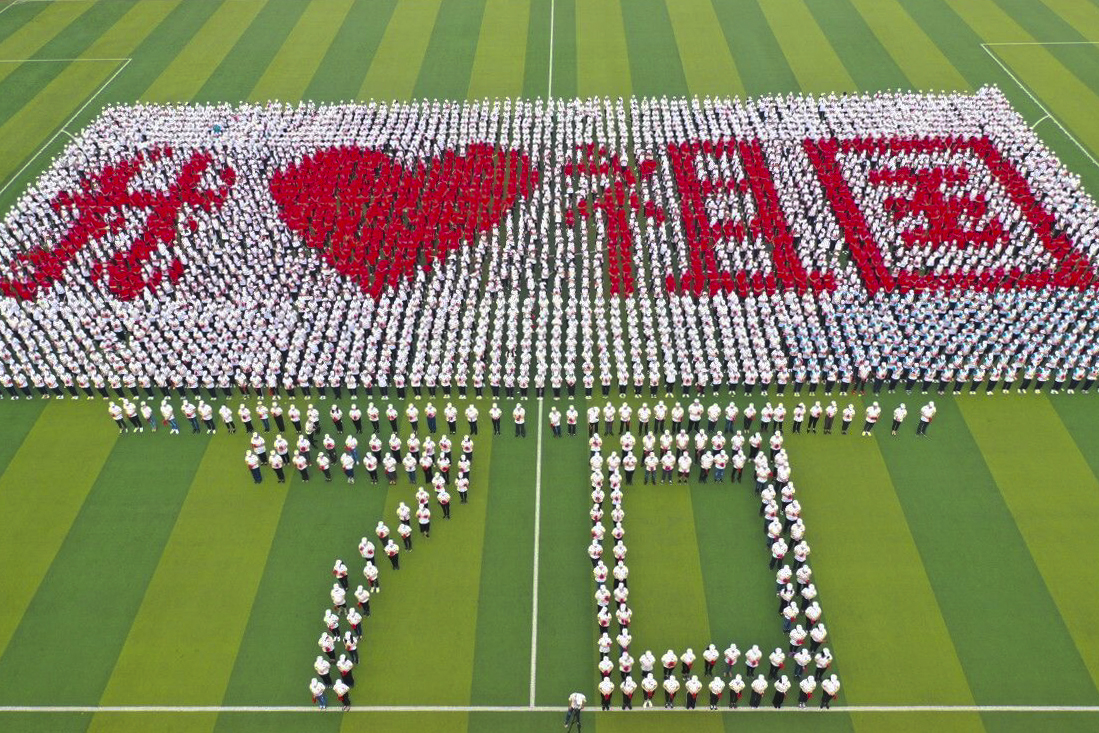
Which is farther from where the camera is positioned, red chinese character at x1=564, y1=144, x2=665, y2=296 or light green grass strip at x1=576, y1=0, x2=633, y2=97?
light green grass strip at x1=576, y1=0, x2=633, y2=97

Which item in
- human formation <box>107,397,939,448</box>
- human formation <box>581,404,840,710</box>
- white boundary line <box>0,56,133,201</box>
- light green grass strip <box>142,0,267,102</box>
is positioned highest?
light green grass strip <box>142,0,267,102</box>

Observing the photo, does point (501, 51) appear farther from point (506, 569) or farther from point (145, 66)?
point (506, 569)

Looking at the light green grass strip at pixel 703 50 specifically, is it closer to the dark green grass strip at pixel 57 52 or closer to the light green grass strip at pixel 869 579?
the light green grass strip at pixel 869 579

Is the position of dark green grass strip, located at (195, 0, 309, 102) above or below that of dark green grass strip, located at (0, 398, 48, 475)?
above

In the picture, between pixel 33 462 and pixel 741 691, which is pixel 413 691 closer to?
pixel 741 691

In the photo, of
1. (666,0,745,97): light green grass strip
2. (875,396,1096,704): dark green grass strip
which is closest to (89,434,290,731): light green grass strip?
(875,396,1096,704): dark green grass strip

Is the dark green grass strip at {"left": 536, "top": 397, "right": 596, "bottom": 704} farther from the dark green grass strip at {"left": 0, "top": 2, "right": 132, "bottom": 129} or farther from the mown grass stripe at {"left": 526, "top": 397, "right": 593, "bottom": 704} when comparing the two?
the dark green grass strip at {"left": 0, "top": 2, "right": 132, "bottom": 129}

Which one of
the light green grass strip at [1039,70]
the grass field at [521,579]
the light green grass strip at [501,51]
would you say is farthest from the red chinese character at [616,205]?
the light green grass strip at [1039,70]

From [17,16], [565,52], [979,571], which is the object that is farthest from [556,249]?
[17,16]
